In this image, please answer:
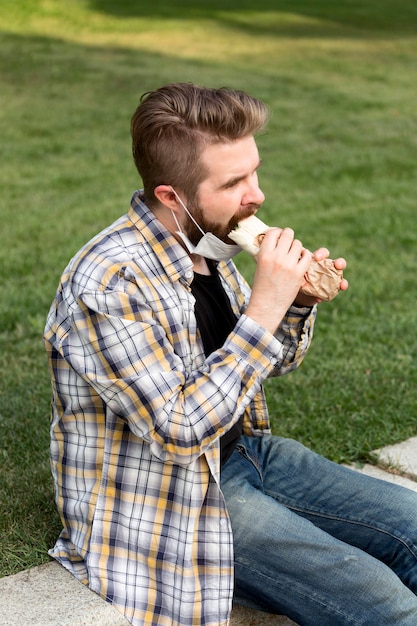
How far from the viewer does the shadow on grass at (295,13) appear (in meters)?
19.8

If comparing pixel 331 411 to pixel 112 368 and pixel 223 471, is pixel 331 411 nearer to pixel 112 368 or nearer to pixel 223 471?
pixel 223 471

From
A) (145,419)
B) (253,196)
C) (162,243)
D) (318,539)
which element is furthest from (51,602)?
(253,196)

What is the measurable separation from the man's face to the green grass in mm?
1156

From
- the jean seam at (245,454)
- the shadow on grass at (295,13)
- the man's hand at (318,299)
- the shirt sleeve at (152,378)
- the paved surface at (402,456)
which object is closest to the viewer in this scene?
the shirt sleeve at (152,378)

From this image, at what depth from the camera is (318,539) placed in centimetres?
264

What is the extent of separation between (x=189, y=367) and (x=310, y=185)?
651cm

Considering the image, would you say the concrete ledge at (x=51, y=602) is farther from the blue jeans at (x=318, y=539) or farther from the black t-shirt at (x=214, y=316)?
the black t-shirt at (x=214, y=316)

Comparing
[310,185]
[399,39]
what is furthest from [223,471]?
[399,39]

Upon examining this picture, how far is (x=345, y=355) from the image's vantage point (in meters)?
5.01

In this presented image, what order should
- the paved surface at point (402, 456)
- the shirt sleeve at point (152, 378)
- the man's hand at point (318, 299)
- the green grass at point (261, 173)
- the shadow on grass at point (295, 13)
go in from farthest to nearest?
the shadow on grass at point (295, 13) → the green grass at point (261, 173) → the paved surface at point (402, 456) → the man's hand at point (318, 299) → the shirt sleeve at point (152, 378)

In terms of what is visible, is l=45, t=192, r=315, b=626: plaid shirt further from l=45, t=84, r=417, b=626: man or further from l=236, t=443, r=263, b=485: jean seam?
l=236, t=443, r=263, b=485: jean seam

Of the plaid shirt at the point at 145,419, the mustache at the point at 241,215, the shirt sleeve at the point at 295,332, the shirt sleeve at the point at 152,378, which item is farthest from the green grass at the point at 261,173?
the mustache at the point at 241,215

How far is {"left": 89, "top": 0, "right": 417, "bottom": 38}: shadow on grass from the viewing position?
19781mm

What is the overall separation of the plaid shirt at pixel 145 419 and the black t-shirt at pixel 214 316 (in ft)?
0.37
